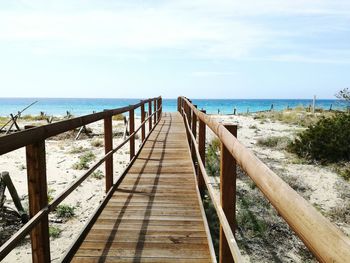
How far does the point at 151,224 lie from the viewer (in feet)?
12.4

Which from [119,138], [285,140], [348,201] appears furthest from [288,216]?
[119,138]

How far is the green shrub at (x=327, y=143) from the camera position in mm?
10344

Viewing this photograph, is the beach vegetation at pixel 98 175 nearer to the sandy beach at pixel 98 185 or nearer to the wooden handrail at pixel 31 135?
the sandy beach at pixel 98 185

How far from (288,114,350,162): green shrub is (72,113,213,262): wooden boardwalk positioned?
595 centimetres

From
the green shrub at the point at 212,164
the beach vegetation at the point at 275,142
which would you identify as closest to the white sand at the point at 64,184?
the green shrub at the point at 212,164

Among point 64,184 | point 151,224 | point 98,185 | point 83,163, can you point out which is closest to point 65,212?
point 98,185

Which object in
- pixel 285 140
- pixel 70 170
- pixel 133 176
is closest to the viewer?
pixel 133 176

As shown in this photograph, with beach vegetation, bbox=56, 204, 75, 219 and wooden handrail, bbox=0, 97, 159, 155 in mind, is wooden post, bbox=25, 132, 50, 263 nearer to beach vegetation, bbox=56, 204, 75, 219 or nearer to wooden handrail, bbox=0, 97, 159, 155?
wooden handrail, bbox=0, 97, 159, 155

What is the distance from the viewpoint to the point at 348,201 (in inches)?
286

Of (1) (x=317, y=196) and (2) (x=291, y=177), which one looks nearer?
(1) (x=317, y=196)

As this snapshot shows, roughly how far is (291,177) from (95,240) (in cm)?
625

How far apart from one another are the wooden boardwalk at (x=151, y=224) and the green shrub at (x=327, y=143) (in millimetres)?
5946

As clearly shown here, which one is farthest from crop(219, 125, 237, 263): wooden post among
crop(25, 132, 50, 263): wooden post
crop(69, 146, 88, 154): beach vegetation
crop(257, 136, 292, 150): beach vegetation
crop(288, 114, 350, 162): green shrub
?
crop(257, 136, 292, 150): beach vegetation

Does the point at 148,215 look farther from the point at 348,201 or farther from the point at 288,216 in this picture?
the point at 348,201
